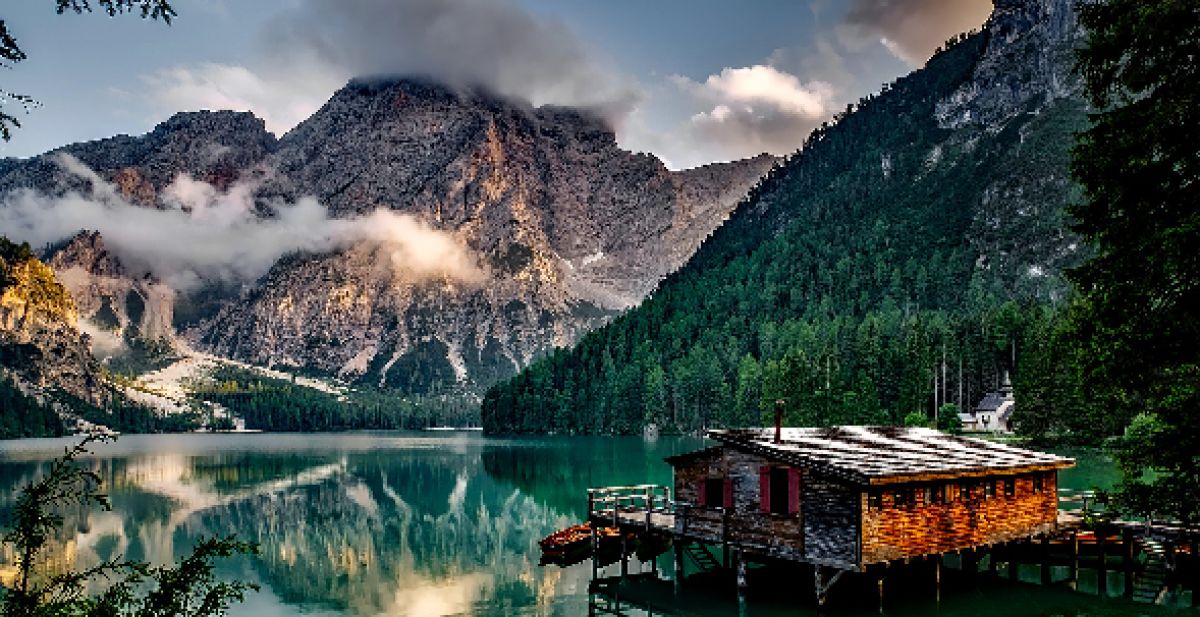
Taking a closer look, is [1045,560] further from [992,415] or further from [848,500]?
[992,415]

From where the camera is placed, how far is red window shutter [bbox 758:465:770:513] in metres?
37.7

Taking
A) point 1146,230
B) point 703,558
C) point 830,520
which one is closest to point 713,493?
point 830,520

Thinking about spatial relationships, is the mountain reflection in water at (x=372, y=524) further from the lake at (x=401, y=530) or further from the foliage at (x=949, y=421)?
the foliage at (x=949, y=421)

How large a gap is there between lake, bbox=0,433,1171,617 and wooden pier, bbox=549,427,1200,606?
8.31 ft

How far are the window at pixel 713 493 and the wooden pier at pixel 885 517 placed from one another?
6 cm

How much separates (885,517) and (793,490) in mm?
3667

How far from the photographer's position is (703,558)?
48844mm

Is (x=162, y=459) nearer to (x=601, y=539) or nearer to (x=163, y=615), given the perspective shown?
(x=601, y=539)

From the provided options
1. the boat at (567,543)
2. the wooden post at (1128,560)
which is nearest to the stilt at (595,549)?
the boat at (567,543)

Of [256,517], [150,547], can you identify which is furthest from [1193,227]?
[256,517]

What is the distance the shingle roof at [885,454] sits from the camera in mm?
34625

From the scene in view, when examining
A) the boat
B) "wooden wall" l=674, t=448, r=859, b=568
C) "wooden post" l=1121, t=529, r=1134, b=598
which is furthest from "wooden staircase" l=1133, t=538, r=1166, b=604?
the boat

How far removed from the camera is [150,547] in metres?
62.7

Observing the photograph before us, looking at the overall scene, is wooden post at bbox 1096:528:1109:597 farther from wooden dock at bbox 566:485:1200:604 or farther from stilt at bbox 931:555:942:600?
stilt at bbox 931:555:942:600
